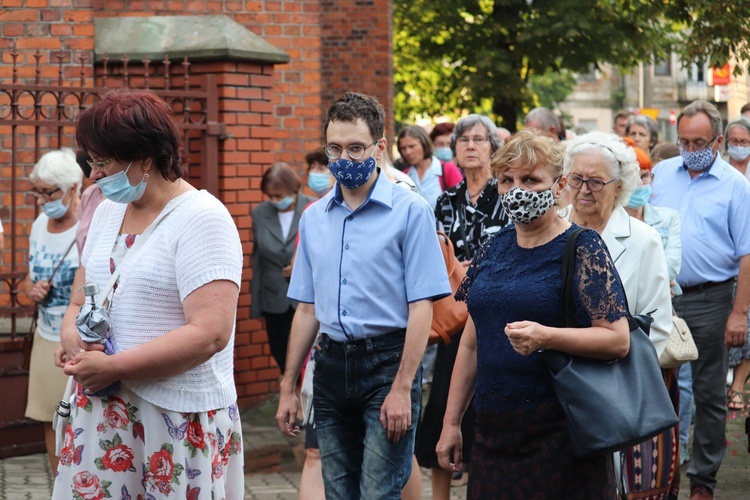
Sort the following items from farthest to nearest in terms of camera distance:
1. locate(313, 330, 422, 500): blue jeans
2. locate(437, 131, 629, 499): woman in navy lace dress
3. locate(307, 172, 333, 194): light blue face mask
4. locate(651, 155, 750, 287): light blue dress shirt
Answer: locate(307, 172, 333, 194): light blue face mask, locate(651, 155, 750, 287): light blue dress shirt, locate(313, 330, 422, 500): blue jeans, locate(437, 131, 629, 499): woman in navy lace dress

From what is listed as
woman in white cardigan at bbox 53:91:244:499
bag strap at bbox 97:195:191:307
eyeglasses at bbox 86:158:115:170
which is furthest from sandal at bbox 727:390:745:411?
eyeglasses at bbox 86:158:115:170

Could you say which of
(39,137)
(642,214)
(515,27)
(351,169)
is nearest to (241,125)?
(39,137)

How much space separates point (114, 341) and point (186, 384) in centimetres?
26

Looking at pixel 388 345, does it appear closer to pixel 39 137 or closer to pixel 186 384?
pixel 186 384

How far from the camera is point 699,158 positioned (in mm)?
7637

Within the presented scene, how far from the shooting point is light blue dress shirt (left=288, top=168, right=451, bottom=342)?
499 centimetres

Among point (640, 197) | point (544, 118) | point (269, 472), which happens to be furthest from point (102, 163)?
point (544, 118)

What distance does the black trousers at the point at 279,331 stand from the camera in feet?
32.1

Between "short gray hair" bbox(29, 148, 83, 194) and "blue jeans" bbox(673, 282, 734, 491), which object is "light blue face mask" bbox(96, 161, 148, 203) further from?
"blue jeans" bbox(673, 282, 734, 491)

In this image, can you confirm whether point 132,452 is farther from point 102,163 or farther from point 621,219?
point 621,219

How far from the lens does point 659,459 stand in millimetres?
5516

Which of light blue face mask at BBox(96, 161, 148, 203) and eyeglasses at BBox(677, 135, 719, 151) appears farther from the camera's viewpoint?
eyeglasses at BBox(677, 135, 719, 151)

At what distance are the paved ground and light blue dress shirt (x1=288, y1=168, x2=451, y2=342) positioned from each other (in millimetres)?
2635

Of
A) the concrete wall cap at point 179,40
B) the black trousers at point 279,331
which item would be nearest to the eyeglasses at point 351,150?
the concrete wall cap at point 179,40
